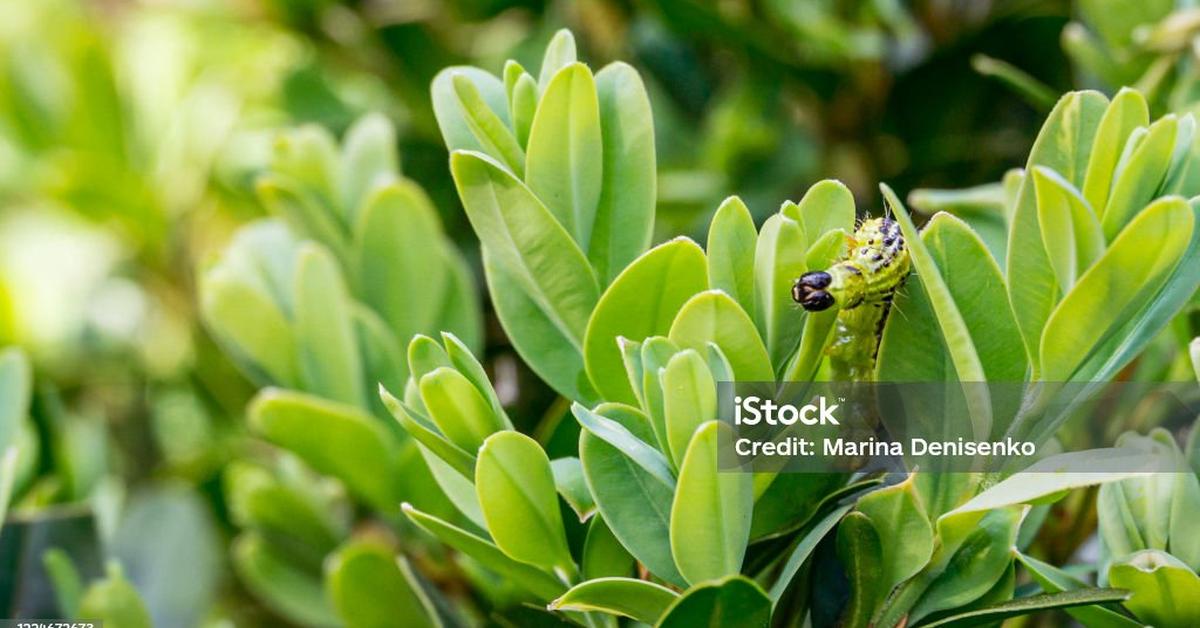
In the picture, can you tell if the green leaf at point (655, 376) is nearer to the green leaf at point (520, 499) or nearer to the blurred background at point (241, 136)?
the green leaf at point (520, 499)

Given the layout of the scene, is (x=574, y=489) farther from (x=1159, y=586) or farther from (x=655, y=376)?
(x=1159, y=586)

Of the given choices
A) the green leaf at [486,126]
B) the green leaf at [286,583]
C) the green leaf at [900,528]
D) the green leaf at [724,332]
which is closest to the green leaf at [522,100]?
the green leaf at [486,126]

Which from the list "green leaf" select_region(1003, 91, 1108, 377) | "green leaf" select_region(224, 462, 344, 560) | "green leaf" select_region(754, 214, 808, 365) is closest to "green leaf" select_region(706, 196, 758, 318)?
"green leaf" select_region(754, 214, 808, 365)

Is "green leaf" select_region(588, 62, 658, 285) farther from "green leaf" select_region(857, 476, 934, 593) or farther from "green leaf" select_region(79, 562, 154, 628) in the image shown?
"green leaf" select_region(79, 562, 154, 628)

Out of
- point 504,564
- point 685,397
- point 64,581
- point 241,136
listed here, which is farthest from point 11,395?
point 241,136

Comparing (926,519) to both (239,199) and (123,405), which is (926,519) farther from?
(123,405)

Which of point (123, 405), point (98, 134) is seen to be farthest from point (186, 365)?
point (98, 134)
